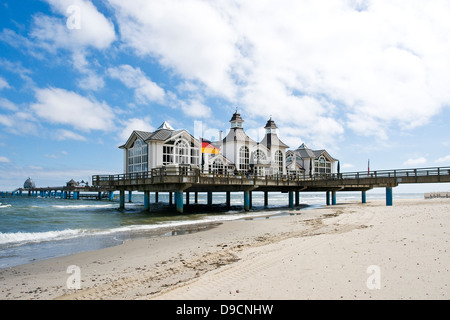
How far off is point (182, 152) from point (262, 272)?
24.9 metres

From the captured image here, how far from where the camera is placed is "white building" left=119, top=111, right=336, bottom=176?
29.5m

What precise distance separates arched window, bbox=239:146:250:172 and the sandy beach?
28506 mm

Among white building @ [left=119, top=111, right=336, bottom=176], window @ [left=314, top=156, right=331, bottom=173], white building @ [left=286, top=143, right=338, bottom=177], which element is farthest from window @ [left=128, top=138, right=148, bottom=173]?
window @ [left=314, top=156, right=331, bottom=173]

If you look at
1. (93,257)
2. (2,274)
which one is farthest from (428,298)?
(2,274)

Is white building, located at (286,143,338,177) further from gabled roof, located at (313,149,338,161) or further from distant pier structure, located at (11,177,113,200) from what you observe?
distant pier structure, located at (11,177,113,200)

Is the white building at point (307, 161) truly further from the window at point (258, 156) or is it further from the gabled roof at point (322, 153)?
the window at point (258, 156)

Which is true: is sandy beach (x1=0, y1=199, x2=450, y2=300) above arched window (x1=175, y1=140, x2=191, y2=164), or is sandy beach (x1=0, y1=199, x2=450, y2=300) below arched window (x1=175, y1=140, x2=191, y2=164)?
below

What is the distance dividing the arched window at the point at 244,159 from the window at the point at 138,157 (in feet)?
43.1

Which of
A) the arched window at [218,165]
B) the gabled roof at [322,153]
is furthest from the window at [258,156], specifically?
the gabled roof at [322,153]

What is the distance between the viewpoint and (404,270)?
5781 mm

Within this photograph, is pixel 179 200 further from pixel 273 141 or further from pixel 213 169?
pixel 273 141

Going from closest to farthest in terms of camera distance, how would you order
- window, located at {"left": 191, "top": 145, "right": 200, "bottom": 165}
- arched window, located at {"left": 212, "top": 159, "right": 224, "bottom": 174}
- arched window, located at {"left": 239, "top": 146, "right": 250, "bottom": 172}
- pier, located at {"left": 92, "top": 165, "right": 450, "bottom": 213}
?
1. pier, located at {"left": 92, "top": 165, "right": 450, "bottom": 213}
2. window, located at {"left": 191, "top": 145, "right": 200, "bottom": 165}
3. arched window, located at {"left": 212, "top": 159, "right": 224, "bottom": 174}
4. arched window, located at {"left": 239, "top": 146, "right": 250, "bottom": 172}

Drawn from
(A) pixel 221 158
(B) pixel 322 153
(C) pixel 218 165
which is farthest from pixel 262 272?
(B) pixel 322 153

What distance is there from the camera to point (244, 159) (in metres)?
39.1
